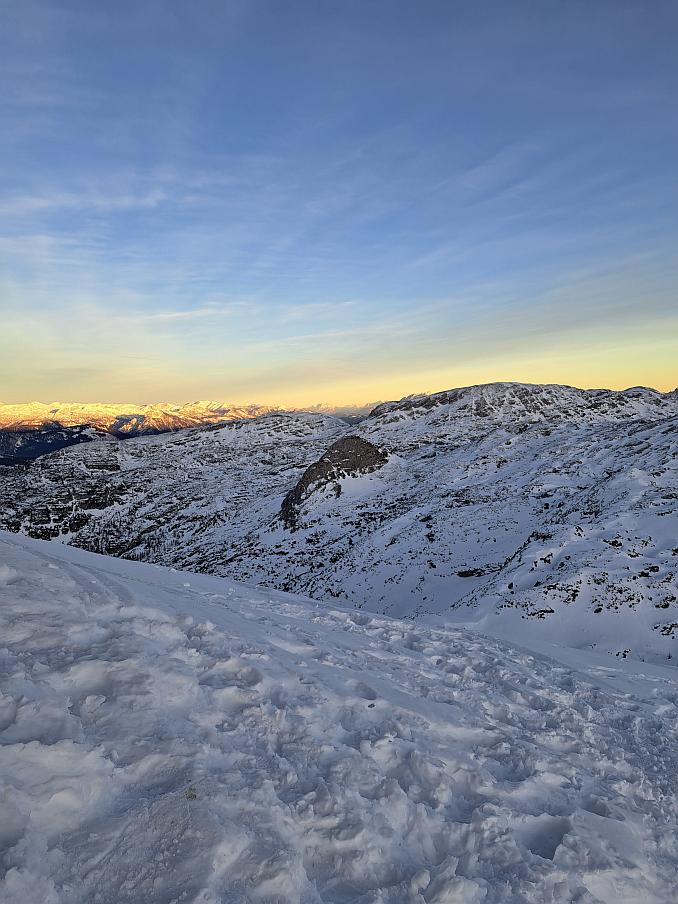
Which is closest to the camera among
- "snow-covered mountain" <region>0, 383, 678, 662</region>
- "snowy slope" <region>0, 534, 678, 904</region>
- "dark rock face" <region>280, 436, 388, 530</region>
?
"snowy slope" <region>0, 534, 678, 904</region>

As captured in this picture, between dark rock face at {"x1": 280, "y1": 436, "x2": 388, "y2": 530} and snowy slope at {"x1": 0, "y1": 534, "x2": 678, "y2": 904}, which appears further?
dark rock face at {"x1": 280, "y1": 436, "x2": 388, "y2": 530}

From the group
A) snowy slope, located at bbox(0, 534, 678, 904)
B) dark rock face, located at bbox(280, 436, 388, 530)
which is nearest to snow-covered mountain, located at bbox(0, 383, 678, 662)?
dark rock face, located at bbox(280, 436, 388, 530)

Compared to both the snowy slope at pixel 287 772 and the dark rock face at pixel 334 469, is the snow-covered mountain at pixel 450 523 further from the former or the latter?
the snowy slope at pixel 287 772

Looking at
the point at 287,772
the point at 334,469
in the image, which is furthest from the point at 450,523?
the point at 287,772

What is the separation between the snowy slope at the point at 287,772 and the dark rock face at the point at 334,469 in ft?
80.3

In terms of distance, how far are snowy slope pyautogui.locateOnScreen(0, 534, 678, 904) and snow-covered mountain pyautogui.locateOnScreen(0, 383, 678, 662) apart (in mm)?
5605

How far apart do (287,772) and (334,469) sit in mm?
30997

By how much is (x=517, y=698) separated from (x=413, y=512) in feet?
64.7

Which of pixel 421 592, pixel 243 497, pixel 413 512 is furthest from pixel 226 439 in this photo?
pixel 421 592

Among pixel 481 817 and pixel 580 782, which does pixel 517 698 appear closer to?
pixel 580 782

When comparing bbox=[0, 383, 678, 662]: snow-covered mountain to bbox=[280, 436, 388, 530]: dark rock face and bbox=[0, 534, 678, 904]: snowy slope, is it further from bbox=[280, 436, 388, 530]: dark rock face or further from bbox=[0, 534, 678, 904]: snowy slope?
bbox=[0, 534, 678, 904]: snowy slope

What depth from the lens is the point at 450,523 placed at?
71.1 ft

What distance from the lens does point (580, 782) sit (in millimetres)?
3994

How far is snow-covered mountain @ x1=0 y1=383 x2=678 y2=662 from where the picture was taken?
36.9 ft
